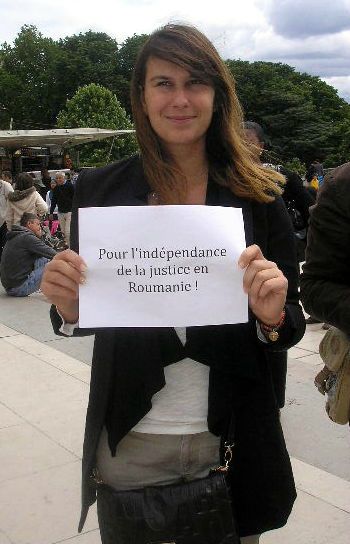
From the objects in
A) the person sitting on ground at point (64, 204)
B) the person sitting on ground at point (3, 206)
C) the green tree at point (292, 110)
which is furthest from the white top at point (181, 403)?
the green tree at point (292, 110)

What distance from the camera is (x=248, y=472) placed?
1820 mm

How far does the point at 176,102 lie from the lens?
1.71 meters

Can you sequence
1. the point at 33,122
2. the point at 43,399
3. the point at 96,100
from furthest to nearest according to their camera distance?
the point at 33,122, the point at 96,100, the point at 43,399

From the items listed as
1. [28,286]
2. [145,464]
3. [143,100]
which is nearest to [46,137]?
[28,286]

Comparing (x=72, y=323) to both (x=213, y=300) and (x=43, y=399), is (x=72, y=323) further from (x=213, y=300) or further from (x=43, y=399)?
(x=43, y=399)

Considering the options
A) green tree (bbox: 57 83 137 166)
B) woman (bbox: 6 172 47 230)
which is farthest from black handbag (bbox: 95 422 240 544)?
green tree (bbox: 57 83 137 166)

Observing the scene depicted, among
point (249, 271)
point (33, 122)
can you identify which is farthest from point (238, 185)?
point (33, 122)

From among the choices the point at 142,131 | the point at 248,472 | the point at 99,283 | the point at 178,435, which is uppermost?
the point at 142,131

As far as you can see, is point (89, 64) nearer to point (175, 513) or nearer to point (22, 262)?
point (22, 262)

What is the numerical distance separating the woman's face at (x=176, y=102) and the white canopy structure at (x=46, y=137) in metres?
24.1

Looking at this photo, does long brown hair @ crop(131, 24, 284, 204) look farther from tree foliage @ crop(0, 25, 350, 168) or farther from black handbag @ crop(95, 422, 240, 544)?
tree foliage @ crop(0, 25, 350, 168)

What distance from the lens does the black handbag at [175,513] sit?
173 centimetres

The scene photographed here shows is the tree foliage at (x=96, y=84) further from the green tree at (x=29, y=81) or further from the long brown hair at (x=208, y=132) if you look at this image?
the long brown hair at (x=208, y=132)

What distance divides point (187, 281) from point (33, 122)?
64208 mm
